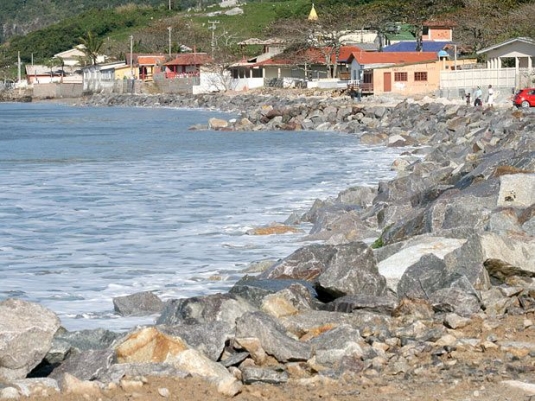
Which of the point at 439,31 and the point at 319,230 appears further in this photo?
the point at 439,31

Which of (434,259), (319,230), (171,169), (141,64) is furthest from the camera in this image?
(141,64)

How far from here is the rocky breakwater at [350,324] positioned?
6828mm

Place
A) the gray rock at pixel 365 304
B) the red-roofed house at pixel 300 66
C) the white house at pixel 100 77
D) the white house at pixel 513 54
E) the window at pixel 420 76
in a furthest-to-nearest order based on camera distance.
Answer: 1. the white house at pixel 100 77
2. the red-roofed house at pixel 300 66
3. the window at pixel 420 76
4. the white house at pixel 513 54
5. the gray rock at pixel 365 304

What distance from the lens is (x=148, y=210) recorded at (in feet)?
59.7

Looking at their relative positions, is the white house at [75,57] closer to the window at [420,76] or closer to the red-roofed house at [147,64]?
the red-roofed house at [147,64]

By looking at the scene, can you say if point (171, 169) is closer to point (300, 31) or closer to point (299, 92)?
point (299, 92)

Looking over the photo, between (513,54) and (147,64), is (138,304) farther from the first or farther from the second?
(147,64)

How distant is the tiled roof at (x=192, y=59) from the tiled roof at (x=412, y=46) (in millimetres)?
23631

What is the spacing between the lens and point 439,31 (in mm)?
78688

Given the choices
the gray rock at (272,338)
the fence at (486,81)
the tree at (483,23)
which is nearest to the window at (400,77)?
the tree at (483,23)

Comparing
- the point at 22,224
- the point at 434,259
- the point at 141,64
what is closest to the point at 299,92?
the point at 141,64

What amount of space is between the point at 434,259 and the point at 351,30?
80.6 meters

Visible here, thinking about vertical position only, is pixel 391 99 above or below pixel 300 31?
below

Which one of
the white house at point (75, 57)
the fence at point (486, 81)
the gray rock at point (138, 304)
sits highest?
the white house at point (75, 57)
